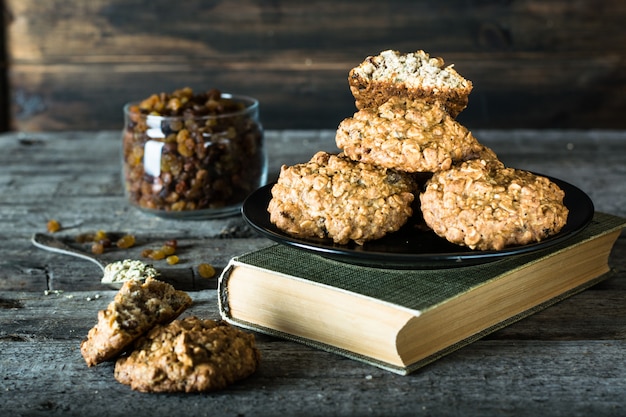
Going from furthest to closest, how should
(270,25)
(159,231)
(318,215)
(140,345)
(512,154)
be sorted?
1. (270,25)
2. (512,154)
3. (159,231)
4. (318,215)
5. (140,345)

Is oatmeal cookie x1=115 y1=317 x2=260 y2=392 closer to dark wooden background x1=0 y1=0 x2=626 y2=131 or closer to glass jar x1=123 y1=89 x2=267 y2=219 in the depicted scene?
glass jar x1=123 y1=89 x2=267 y2=219

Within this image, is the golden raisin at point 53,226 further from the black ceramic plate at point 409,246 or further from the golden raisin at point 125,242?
the black ceramic plate at point 409,246

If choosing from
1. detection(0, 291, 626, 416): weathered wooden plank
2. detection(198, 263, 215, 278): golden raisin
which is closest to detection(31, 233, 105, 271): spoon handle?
detection(198, 263, 215, 278): golden raisin

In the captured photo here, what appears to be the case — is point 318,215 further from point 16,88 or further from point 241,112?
point 16,88

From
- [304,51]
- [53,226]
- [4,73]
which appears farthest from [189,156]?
[4,73]

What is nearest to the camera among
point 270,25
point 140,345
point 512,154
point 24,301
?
point 140,345

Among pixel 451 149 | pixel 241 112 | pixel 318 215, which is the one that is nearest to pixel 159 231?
pixel 241 112

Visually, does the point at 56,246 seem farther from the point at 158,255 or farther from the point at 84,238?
the point at 158,255
